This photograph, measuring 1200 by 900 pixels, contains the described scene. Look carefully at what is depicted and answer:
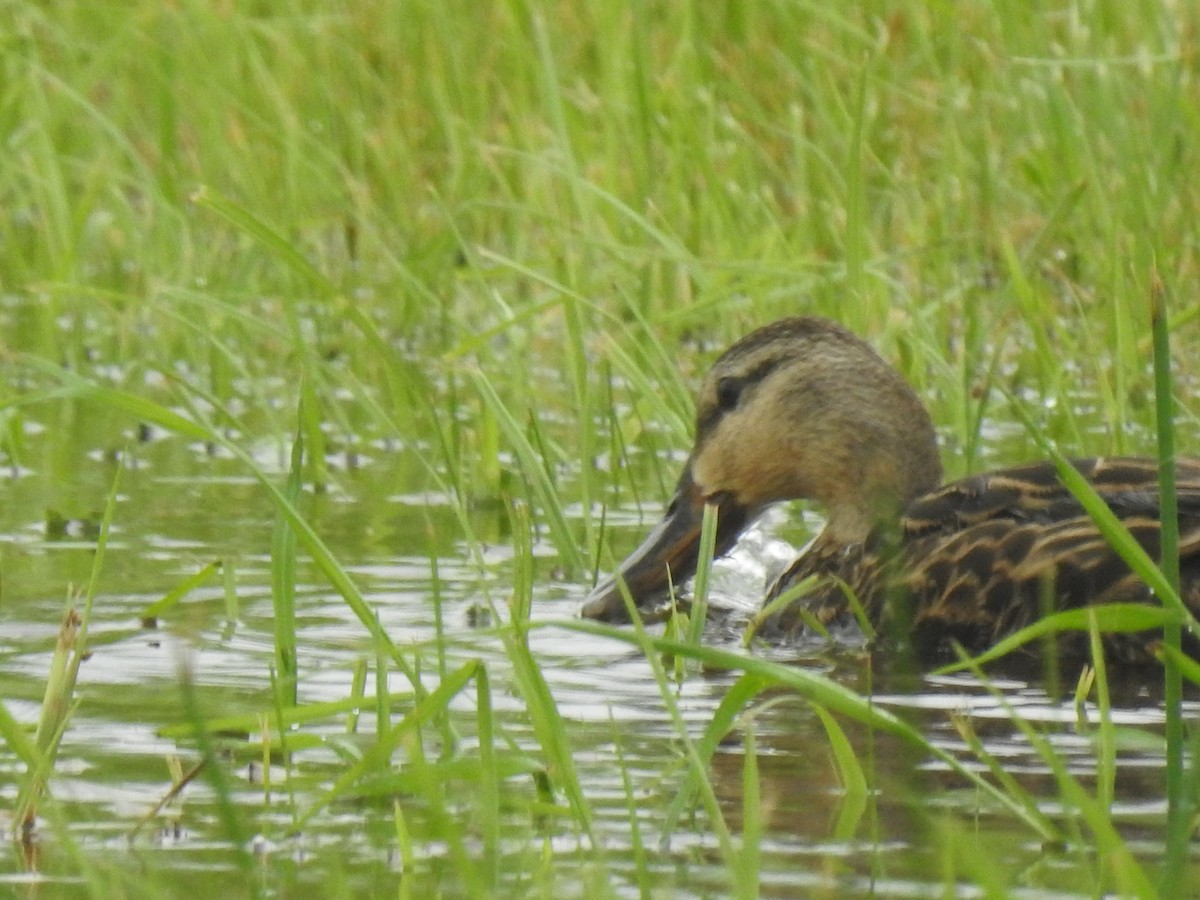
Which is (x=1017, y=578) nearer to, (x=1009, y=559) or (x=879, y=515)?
(x=1009, y=559)

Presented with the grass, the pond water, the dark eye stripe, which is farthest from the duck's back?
the dark eye stripe

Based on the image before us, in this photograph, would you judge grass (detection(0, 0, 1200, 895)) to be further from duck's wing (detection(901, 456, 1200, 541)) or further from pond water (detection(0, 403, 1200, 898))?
duck's wing (detection(901, 456, 1200, 541))

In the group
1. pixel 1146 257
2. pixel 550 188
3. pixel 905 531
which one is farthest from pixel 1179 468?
pixel 550 188

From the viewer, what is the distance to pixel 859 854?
129 inches

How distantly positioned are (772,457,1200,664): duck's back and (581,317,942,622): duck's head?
40 cm

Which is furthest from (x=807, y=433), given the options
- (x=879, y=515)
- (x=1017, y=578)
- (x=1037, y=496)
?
(x=1017, y=578)

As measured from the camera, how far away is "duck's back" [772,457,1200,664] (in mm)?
4793

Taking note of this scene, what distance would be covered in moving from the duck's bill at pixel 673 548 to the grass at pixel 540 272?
0.42 feet

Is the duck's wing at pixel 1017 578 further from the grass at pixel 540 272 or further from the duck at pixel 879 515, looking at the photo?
the grass at pixel 540 272

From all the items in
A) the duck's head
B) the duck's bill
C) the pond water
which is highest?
the duck's head

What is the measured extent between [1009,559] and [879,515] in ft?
2.53

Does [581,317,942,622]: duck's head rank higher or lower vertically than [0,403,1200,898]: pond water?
higher

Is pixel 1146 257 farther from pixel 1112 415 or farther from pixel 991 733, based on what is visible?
pixel 991 733

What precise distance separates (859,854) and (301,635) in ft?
6.55
